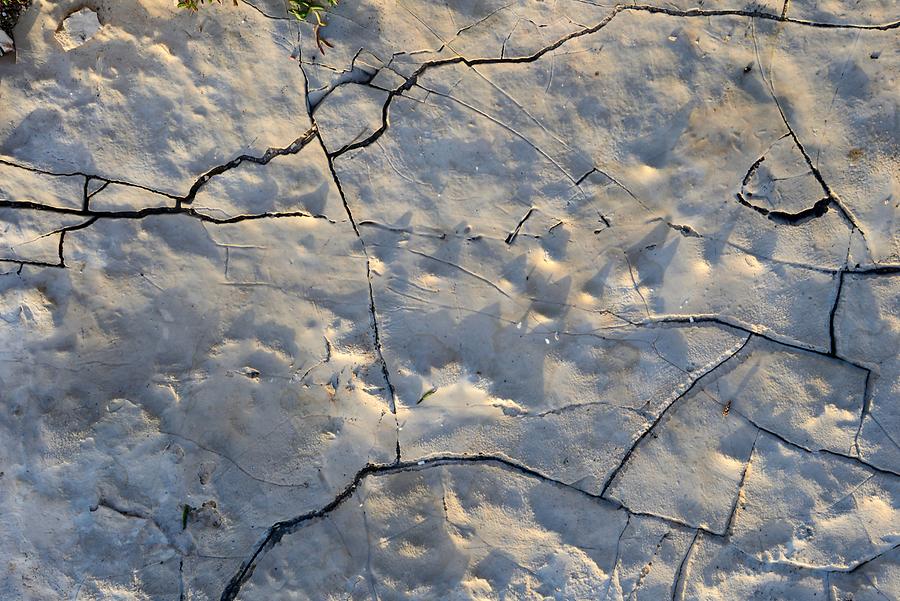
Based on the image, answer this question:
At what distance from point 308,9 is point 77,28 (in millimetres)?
1287

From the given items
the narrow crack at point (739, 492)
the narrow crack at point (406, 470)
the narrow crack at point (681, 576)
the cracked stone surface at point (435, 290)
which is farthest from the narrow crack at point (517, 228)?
the narrow crack at point (681, 576)

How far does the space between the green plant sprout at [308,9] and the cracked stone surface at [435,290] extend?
0.05 meters

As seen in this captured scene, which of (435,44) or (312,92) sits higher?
(435,44)

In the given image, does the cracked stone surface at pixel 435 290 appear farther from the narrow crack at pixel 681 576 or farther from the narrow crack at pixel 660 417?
the narrow crack at pixel 681 576

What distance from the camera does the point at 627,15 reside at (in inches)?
129

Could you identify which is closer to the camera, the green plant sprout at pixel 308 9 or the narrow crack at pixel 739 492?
the green plant sprout at pixel 308 9

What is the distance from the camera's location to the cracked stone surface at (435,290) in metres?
3.26

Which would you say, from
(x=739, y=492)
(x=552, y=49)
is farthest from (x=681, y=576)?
(x=552, y=49)

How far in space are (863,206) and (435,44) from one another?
8.60 ft

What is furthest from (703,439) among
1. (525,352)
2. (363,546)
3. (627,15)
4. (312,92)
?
(312,92)

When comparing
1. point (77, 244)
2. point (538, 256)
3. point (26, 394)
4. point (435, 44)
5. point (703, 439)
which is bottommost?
point (26, 394)

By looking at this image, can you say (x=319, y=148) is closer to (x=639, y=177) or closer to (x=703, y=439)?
(x=639, y=177)

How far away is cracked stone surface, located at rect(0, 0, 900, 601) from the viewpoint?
10.7ft

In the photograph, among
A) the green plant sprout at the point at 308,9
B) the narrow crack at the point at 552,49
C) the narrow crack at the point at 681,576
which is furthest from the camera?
the narrow crack at the point at 681,576
